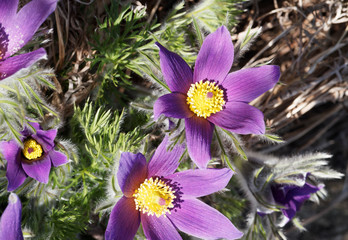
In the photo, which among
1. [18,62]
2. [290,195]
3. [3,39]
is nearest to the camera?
[18,62]

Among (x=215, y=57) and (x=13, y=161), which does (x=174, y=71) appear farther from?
(x=13, y=161)

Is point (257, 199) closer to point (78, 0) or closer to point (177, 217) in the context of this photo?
point (177, 217)

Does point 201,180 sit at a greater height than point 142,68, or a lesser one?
lesser

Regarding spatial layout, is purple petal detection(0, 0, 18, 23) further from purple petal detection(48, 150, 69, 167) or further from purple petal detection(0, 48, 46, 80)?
purple petal detection(48, 150, 69, 167)

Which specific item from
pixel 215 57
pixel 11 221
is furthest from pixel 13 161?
pixel 215 57

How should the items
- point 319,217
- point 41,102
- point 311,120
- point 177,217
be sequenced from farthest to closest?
point 319,217, point 311,120, point 177,217, point 41,102

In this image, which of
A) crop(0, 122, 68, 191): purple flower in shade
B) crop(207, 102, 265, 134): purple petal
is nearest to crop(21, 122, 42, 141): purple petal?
crop(0, 122, 68, 191): purple flower in shade

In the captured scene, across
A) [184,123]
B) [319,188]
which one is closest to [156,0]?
[184,123]
